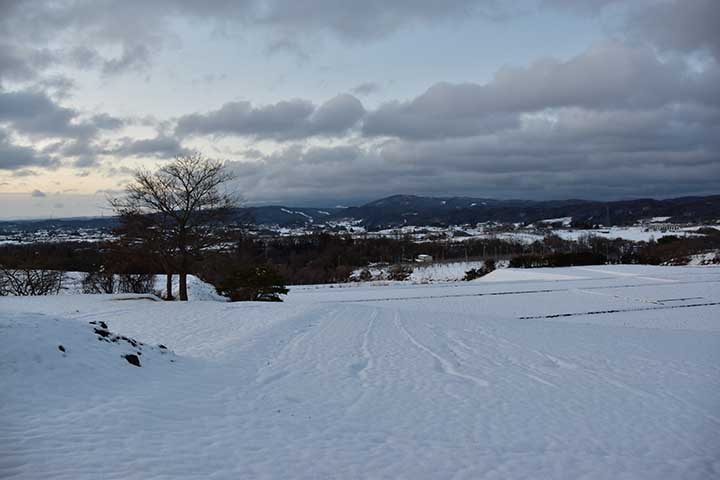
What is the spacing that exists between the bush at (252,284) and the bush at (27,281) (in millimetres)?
15617

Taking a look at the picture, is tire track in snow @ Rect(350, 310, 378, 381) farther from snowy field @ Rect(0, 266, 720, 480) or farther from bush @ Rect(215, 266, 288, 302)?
bush @ Rect(215, 266, 288, 302)

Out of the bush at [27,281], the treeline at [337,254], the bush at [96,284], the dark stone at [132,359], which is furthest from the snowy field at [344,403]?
the bush at [96,284]

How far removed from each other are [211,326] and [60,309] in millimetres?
8828

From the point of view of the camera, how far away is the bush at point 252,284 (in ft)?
106

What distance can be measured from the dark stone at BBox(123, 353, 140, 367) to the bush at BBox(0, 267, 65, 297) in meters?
31.7

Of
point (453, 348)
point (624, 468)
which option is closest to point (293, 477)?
point (624, 468)

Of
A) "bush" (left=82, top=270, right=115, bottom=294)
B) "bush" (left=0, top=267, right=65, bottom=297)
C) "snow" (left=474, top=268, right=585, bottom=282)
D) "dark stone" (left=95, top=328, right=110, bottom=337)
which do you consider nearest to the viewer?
"dark stone" (left=95, top=328, right=110, bottom=337)

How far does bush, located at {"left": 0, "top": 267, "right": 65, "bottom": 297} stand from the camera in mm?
35644

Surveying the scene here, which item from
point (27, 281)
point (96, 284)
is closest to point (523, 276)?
point (96, 284)

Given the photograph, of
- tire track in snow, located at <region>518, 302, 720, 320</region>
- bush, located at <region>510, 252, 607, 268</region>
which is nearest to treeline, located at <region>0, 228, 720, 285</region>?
bush, located at <region>510, 252, 607, 268</region>

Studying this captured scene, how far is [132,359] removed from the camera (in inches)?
400

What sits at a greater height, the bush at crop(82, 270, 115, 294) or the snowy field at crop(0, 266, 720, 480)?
the snowy field at crop(0, 266, 720, 480)

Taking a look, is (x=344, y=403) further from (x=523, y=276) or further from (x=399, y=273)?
(x=399, y=273)

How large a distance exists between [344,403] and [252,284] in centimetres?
2416
